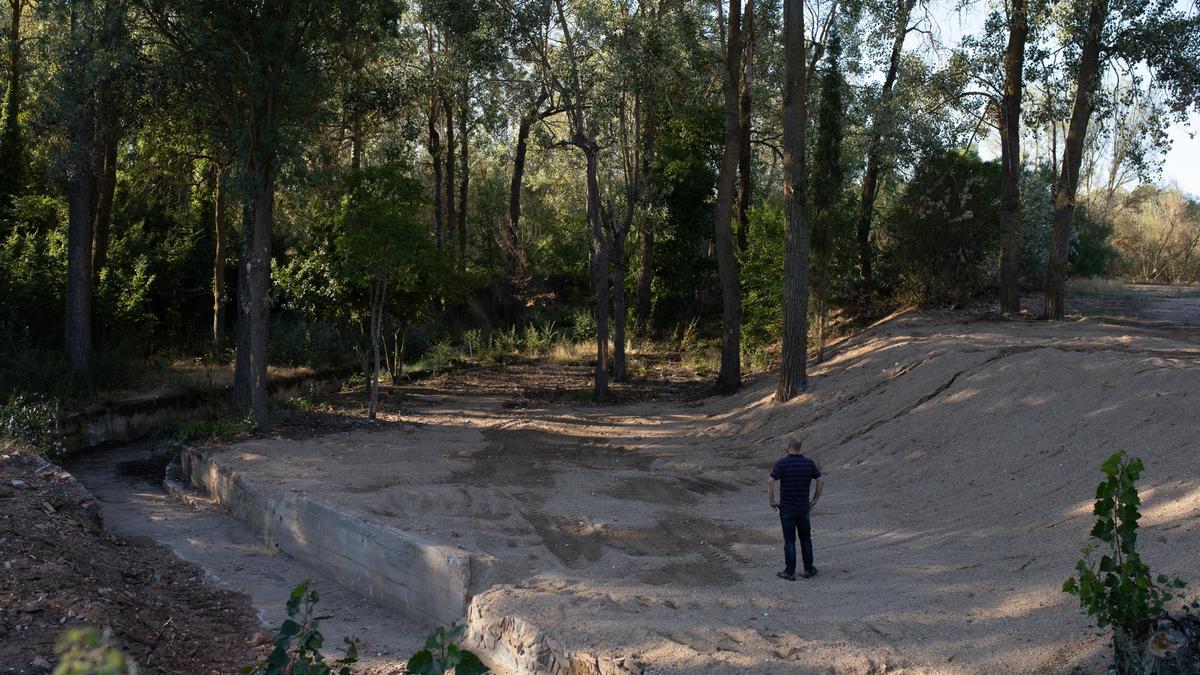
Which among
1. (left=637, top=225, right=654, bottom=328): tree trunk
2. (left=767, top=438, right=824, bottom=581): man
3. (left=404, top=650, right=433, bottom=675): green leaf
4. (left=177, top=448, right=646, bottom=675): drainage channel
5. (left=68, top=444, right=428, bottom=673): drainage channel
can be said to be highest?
(left=637, top=225, right=654, bottom=328): tree trunk

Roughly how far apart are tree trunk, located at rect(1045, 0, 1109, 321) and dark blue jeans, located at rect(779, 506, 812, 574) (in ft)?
45.8

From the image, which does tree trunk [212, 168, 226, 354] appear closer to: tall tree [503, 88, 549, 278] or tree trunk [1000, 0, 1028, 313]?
tall tree [503, 88, 549, 278]

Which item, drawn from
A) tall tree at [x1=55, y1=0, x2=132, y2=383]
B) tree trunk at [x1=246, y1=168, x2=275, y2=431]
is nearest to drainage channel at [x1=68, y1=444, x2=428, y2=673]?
tree trunk at [x1=246, y1=168, x2=275, y2=431]

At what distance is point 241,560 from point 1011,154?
18013mm

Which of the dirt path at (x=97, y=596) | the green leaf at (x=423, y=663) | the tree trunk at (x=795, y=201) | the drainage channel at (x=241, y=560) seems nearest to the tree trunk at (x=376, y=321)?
the drainage channel at (x=241, y=560)

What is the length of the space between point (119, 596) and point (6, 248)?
1753cm

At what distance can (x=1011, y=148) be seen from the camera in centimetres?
2092

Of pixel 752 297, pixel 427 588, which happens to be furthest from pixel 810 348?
pixel 427 588

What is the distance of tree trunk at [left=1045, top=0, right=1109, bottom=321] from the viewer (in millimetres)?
18953

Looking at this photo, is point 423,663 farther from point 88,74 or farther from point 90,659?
point 88,74

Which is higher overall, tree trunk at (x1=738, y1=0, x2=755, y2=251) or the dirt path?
tree trunk at (x1=738, y1=0, x2=755, y2=251)

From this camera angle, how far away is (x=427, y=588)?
943 cm

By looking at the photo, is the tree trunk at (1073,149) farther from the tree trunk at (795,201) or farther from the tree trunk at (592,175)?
the tree trunk at (592,175)

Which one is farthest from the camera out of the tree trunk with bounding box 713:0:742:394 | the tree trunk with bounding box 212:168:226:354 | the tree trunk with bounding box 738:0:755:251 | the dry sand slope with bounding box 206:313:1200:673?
the tree trunk with bounding box 738:0:755:251
